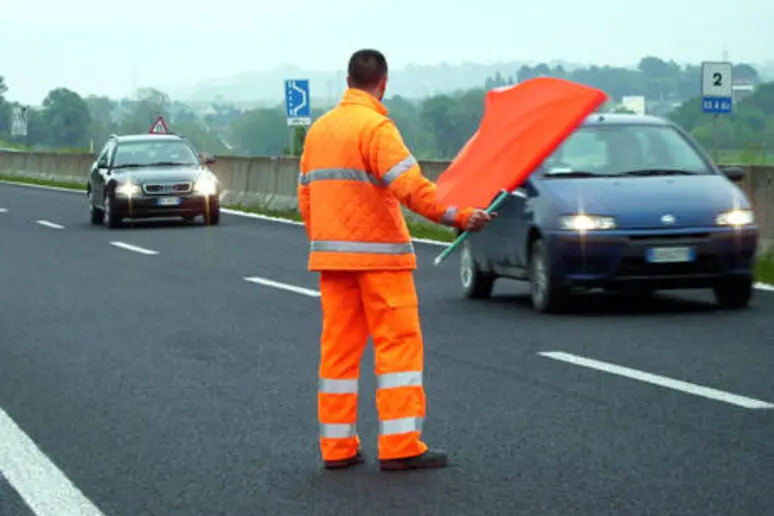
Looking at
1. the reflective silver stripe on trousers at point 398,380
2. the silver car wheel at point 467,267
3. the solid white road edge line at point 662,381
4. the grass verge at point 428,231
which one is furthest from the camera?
the grass verge at point 428,231

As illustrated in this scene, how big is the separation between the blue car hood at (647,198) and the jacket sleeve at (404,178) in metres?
6.86

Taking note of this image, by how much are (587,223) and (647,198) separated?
1.63 feet

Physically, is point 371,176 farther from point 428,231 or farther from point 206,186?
point 206,186

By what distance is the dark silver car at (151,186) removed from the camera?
3089 centimetres

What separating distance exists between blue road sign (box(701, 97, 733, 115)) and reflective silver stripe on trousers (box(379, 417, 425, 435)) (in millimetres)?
28596

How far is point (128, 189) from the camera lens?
31.2 meters

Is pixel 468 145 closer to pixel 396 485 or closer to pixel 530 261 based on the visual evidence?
pixel 396 485

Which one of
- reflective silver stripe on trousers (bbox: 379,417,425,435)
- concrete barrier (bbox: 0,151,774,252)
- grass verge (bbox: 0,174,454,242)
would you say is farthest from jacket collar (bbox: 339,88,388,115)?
grass verge (bbox: 0,174,454,242)

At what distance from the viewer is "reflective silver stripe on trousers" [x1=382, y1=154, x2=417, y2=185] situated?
7715 mm

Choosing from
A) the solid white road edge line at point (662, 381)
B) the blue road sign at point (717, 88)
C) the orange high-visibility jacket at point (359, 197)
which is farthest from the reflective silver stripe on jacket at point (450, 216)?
the blue road sign at point (717, 88)

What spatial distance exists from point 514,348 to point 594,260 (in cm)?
225

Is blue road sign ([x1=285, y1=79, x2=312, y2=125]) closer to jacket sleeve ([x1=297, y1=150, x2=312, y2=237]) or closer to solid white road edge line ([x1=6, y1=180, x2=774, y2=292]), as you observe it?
solid white road edge line ([x1=6, y1=180, x2=774, y2=292])

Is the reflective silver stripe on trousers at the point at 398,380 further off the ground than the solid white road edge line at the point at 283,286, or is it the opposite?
the reflective silver stripe on trousers at the point at 398,380

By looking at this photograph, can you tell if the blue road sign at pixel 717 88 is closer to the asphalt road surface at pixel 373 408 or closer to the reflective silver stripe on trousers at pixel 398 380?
the asphalt road surface at pixel 373 408
